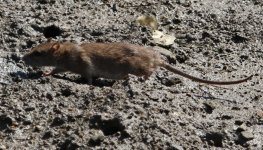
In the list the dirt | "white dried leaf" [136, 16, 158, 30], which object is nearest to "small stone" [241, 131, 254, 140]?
the dirt

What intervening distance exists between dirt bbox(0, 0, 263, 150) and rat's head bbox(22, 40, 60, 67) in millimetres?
132

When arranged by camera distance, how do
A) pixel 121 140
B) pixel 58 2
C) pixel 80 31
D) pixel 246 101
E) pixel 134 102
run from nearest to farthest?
pixel 121 140
pixel 134 102
pixel 246 101
pixel 80 31
pixel 58 2

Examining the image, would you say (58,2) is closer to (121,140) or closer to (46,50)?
(46,50)

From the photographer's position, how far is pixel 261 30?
7.67 m

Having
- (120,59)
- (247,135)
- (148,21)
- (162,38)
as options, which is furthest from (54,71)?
(247,135)

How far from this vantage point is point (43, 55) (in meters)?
6.32

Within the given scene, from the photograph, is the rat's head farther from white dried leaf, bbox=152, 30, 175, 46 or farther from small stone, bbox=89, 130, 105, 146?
small stone, bbox=89, 130, 105, 146

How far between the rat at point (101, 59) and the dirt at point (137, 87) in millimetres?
106

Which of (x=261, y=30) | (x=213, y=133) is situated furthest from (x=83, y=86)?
(x=261, y=30)

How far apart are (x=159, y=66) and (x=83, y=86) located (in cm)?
94

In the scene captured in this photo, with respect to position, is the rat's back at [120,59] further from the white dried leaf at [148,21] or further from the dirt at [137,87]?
the white dried leaf at [148,21]

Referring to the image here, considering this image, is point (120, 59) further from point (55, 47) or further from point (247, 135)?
point (247, 135)

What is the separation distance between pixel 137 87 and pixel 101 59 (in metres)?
0.84

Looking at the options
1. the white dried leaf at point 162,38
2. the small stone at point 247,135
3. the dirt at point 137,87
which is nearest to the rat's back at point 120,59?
the dirt at point 137,87
